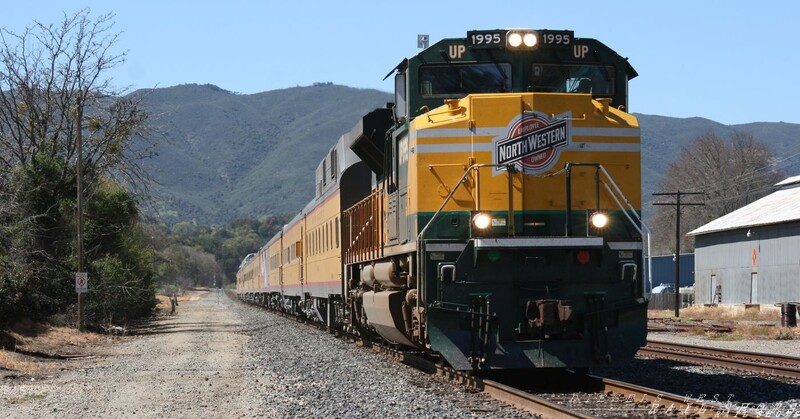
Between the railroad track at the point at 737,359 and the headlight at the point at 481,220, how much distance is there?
5.23 meters

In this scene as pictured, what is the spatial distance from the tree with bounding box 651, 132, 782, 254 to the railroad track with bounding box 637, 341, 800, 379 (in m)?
74.8

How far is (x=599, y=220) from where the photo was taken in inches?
457

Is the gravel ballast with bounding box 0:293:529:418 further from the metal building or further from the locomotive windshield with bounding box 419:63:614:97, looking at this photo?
the metal building

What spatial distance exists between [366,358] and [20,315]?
12.5 metres

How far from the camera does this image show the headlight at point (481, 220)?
11.6 meters

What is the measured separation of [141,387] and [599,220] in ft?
22.5

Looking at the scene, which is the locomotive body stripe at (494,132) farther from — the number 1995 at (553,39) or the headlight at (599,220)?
the number 1995 at (553,39)

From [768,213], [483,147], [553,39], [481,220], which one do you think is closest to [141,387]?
[481,220]

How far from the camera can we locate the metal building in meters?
42.3

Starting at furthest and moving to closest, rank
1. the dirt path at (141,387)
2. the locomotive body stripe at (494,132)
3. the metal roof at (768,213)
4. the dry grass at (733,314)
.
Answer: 1. the metal roof at (768,213)
2. the dry grass at (733,314)
3. the locomotive body stripe at (494,132)
4. the dirt path at (141,387)

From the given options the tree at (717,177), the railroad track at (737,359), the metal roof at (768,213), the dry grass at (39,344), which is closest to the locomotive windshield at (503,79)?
the railroad track at (737,359)

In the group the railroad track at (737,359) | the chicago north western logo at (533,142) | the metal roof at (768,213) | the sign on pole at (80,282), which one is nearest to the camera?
the chicago north western logo at (533,142)

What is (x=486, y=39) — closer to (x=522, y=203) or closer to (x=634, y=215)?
(x=522, y=203)

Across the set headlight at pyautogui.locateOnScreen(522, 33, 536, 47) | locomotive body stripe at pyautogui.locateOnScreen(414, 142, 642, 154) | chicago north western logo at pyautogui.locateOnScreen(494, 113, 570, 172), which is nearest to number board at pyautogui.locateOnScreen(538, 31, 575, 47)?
headlight at pyautogui.locateOnScreen(522, 33, 536, 47)
